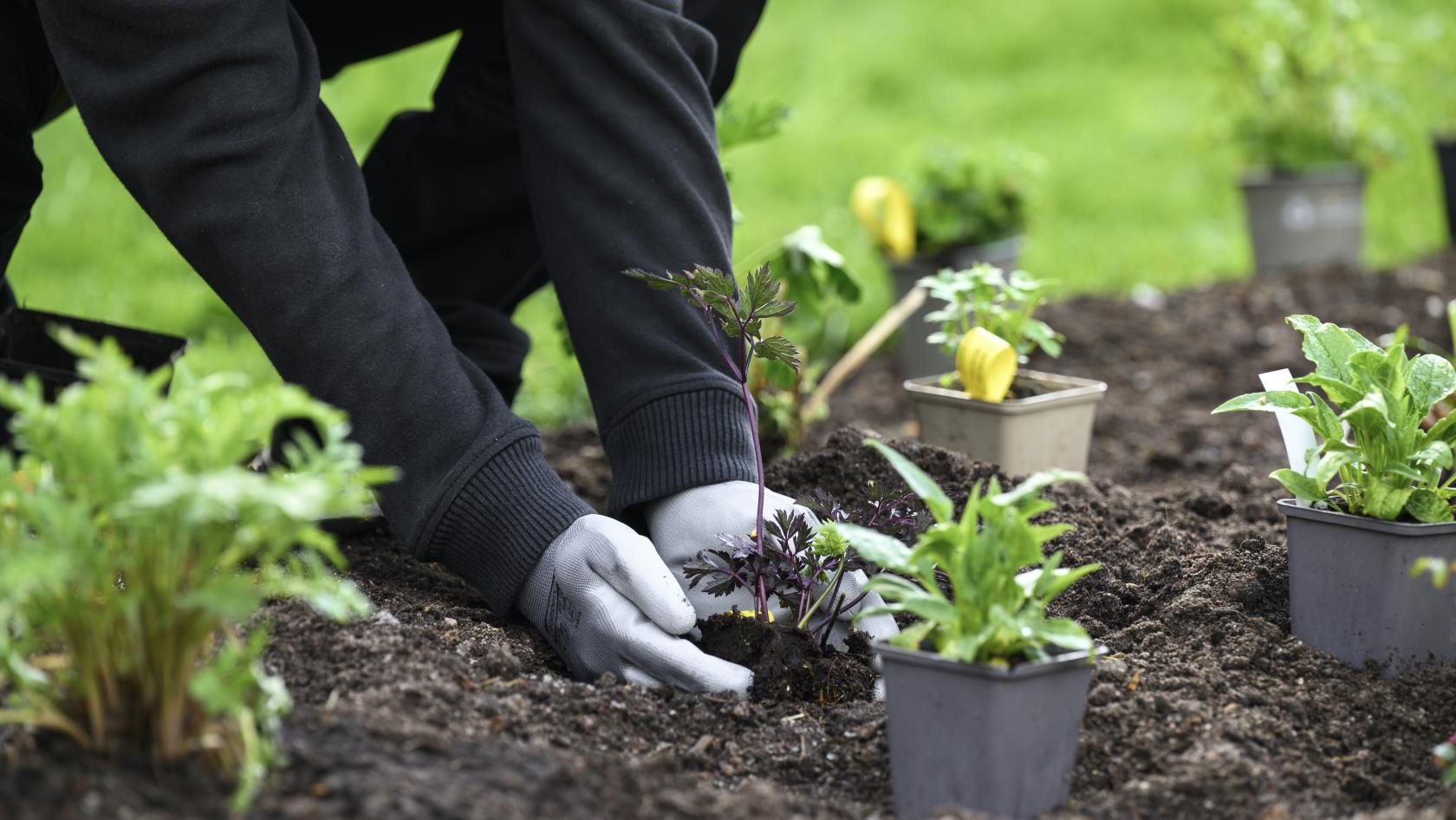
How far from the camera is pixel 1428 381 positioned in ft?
4.48

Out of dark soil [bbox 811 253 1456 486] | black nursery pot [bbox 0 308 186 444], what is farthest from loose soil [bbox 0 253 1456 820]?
dark soil [bbox 811 253 1456 486]

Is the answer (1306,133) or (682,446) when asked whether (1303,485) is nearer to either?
(682,446)

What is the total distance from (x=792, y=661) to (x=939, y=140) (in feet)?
14.5

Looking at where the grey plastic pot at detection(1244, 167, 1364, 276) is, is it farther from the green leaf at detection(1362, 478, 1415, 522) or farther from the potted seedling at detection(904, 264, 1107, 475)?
the green leaf at detection(1362, 478, 1415, 522)

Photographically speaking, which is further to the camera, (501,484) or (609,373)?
(609,373)

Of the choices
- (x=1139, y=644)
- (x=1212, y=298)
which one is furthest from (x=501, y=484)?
(x=1212, y=298)

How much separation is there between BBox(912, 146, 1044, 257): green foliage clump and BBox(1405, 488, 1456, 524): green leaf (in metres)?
2.06

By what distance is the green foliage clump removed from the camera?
3367 millimetres

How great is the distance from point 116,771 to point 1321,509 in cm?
114

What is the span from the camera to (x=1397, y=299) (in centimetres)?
364

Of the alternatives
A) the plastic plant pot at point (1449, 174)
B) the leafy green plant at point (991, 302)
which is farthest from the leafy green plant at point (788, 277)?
the plastic plant pot at point (1449, 174)

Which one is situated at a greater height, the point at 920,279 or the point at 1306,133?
the point at 1306,133

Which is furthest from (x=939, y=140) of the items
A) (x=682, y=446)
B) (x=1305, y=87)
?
(x=682, y=446)

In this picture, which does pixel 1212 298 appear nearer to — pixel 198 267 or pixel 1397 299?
pixel 1397 299
